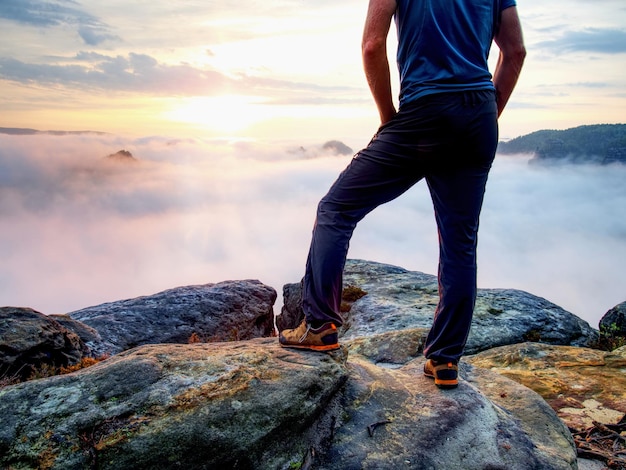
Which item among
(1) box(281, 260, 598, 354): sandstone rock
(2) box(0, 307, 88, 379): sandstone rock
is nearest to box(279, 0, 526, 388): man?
(1) box(281, 260, 598, 354): sandstone rock

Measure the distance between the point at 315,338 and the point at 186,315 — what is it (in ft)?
27.0

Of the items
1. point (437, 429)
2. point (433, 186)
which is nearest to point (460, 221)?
point (433, 186)

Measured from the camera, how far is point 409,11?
4.28 m

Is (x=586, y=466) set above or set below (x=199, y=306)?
above

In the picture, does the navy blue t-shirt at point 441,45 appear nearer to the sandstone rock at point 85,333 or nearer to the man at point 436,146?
the man at point 436,146

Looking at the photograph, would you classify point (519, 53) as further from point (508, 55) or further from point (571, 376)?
point (571, 376)

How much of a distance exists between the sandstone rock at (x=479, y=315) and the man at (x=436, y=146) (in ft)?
14.3

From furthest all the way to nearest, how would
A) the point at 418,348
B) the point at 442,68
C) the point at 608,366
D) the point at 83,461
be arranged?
the point at 608,366, the point at 418,348, the point at 442,68, the point at 83,461

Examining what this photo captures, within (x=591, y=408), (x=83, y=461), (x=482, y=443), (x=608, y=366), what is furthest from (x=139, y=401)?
(x=608, y=366)

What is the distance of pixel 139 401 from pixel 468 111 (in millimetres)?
3548

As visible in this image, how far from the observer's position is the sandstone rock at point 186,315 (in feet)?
37.7

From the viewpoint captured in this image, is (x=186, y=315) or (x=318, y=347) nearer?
(x=318, y=347)

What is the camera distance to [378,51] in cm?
427

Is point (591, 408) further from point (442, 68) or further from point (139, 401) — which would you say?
point (139, 401)
